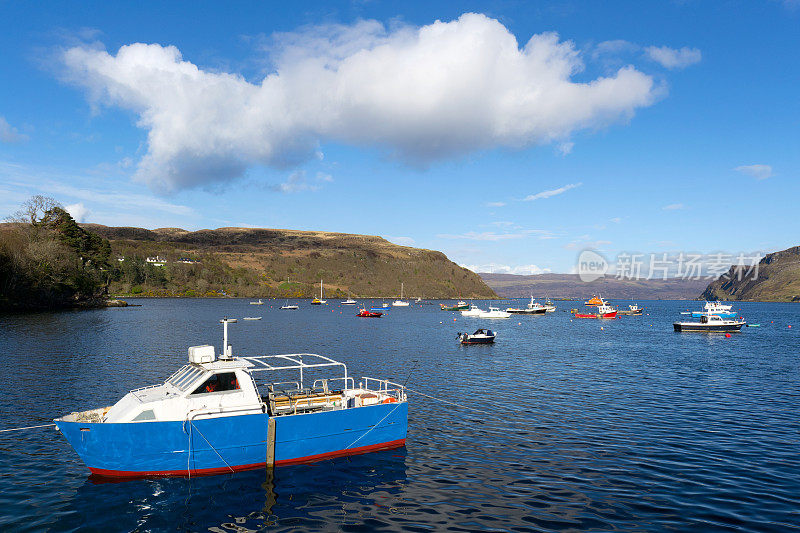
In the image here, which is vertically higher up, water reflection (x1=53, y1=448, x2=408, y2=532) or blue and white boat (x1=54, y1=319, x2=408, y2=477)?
blue and white boat (x1=54, y1=319, x2=408, y2=477)

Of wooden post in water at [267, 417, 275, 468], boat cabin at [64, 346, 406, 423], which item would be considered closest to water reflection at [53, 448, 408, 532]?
wooden post in water at [267, 417, 275, 468]

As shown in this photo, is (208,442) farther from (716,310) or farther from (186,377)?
(716,310)

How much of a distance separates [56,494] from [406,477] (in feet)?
39.3

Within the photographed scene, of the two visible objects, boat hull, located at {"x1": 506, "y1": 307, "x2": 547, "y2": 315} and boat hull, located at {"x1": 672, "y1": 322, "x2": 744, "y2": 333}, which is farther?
boat hull, located at {"x1": 506, "y1": 307, "x2": 547, "y2": 315}

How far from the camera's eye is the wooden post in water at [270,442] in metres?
17.0

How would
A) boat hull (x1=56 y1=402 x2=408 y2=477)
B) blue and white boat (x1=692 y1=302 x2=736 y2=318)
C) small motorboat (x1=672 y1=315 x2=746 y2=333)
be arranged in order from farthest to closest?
1. blue and white boat (x1=692 y1=302 x2=736 y2=318)
2. small motorboat (x1=672 y1=315 x2=746 y2=333)
3. boat hull (x1=56 y1=402 x2=408 y2=477)

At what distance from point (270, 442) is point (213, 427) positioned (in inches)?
85.6

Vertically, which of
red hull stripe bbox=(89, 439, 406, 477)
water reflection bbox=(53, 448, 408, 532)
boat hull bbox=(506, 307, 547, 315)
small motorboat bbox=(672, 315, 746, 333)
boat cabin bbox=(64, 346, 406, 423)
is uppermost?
boat cabin bbox=(64, 346, 406, 423)

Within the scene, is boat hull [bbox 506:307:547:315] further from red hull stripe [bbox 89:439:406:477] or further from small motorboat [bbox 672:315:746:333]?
red hull stripe [bbox 89:439:406:477]

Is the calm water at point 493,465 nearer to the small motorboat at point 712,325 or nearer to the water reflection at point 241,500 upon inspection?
the water reflection at point 241,500

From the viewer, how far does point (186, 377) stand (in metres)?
17.7

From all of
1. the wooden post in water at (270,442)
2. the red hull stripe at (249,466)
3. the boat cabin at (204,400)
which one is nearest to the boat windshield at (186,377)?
the boat cabin at (204,400)

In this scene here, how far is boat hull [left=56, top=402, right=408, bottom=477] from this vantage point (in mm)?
15594

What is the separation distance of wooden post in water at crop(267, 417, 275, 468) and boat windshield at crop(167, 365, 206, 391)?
321cm
